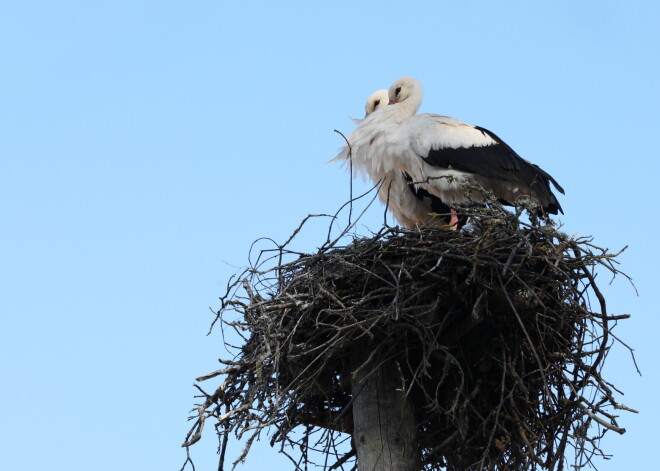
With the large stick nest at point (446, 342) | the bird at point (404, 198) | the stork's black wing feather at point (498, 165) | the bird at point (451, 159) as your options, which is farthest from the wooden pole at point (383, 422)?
the bird at point (404, 198)

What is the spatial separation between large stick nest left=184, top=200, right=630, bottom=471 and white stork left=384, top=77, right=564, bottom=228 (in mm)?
1744

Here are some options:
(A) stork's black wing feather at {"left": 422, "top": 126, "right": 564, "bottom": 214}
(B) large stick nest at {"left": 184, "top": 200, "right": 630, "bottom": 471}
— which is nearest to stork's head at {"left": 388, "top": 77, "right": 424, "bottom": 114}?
(A) stork's black wing feather at {"left": 422, "top": 126, "right": 564, "bottom": 214}

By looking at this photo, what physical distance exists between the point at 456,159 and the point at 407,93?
1.13 m

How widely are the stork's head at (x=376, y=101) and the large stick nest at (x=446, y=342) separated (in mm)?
3110

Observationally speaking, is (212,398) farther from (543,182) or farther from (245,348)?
(543,182)

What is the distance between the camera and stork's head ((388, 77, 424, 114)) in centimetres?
793

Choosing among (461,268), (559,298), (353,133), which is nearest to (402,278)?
(461,268)

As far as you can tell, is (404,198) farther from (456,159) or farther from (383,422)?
(383,422)

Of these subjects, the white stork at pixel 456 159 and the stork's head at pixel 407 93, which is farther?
the stork's head at pixel 407 93

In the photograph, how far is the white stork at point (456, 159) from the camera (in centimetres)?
707

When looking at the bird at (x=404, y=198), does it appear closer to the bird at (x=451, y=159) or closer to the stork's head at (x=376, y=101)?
the bird at (x=451, y=159)

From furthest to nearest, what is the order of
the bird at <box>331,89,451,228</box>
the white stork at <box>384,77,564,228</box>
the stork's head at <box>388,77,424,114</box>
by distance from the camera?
1. the stork's head at <box>388,77,424,114</box>
2. the bird at <box>331,89,451,228</box>
3. the white stork at <box>384,77,564,228</box>

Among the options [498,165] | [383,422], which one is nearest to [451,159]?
[498,165]

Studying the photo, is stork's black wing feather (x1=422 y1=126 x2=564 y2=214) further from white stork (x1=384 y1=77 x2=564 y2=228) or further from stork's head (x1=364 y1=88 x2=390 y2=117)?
stork's head (x1=364 y1=88 x2=390 y2=117)
